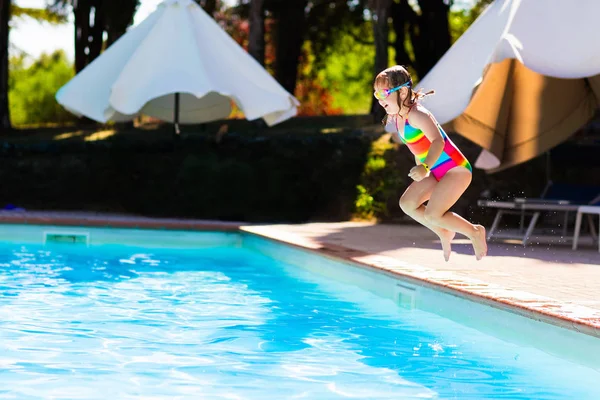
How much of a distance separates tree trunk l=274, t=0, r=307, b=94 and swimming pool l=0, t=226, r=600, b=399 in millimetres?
14350

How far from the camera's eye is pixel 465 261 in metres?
8.76

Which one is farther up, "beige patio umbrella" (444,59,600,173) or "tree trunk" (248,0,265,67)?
"tree trunk" (248,0,265,67)

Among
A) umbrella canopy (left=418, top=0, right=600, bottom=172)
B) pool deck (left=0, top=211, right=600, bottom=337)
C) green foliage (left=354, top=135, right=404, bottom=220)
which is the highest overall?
umbrella canopy (left=418, top=0, right=600, bottom=172)

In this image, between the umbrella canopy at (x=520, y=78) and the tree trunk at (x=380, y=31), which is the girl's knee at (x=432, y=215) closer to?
the umbrella canopy at (x=520, y=78)

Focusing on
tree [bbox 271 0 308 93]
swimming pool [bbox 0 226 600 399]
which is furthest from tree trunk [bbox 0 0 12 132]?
swimming pool [bbox 0 226 600 399]

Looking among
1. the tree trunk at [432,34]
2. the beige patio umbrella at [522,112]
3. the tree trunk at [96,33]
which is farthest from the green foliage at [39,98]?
the beige patio umbrella at [522,112]

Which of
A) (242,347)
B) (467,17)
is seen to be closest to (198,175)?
(242,347)

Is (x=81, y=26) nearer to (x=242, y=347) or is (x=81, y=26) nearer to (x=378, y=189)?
(x=378, y=189)

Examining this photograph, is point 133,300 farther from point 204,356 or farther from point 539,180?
point 539,180

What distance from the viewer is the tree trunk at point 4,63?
64.2 ft

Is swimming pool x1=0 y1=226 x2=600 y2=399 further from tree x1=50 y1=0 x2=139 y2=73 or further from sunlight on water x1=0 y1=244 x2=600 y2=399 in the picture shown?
tree x1=50 y1=0 x2=139 y2=73

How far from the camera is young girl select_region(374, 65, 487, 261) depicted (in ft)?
19.0

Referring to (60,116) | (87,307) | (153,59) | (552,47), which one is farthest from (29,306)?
(60,116)

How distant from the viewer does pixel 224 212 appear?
47.6 feet
